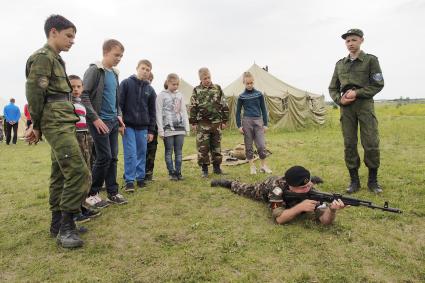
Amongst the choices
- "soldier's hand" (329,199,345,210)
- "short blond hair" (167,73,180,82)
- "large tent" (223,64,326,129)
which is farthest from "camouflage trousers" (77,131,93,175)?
"large tent" (223,64,326,129)

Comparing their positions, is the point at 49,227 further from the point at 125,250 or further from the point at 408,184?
the point at 408,184

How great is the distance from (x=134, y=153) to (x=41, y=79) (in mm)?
2440

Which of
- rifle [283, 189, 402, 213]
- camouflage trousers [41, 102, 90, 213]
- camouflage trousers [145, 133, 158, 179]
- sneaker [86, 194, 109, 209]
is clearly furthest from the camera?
camouflage trousers [145, 133, 158, 179]

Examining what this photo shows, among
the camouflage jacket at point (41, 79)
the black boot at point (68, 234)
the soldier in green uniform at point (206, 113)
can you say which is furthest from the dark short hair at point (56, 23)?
the soldier in green uniform at point (206, 113)

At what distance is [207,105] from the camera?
21.6 ft

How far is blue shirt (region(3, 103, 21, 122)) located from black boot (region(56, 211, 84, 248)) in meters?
14.5

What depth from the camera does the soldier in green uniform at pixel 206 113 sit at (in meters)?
6.60

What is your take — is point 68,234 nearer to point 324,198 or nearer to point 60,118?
point 60,118

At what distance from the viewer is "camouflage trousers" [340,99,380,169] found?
512 centimetres

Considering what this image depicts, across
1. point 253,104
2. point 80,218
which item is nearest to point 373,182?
point 253,104

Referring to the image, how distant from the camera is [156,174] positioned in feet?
24.1

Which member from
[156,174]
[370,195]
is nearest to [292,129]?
[156,174]

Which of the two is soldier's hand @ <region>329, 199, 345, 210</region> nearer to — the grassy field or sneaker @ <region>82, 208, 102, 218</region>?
the grassy field

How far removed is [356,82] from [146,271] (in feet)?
13.3
